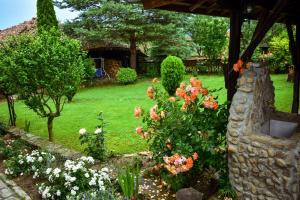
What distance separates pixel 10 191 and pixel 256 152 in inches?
162

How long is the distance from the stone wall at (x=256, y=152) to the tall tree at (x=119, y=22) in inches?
738

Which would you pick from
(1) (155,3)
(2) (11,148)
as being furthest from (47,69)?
(1) (155,3)

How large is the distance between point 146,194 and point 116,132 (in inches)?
177

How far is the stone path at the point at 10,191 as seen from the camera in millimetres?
5340

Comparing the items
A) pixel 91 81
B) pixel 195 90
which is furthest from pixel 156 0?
pixel 91 81

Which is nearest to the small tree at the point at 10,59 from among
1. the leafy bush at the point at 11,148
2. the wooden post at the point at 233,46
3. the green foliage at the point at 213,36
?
the leafy bush at the point at 11,148

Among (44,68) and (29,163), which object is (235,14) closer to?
(44,68)

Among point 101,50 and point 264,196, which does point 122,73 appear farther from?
point 264,196

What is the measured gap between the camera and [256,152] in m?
4.22

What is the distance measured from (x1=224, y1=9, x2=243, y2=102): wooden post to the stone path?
3.76 metres

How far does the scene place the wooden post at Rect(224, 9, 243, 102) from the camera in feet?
17.3

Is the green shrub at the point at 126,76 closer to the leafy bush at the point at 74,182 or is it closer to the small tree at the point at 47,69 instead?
the small tree at the point at 47,69

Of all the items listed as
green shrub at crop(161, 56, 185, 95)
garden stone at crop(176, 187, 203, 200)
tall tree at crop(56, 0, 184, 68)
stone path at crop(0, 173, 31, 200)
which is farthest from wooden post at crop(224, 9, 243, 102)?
tall tree at crop(56, 0, 184, 68)

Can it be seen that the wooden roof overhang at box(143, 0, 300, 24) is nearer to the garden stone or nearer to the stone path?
the garden stone
